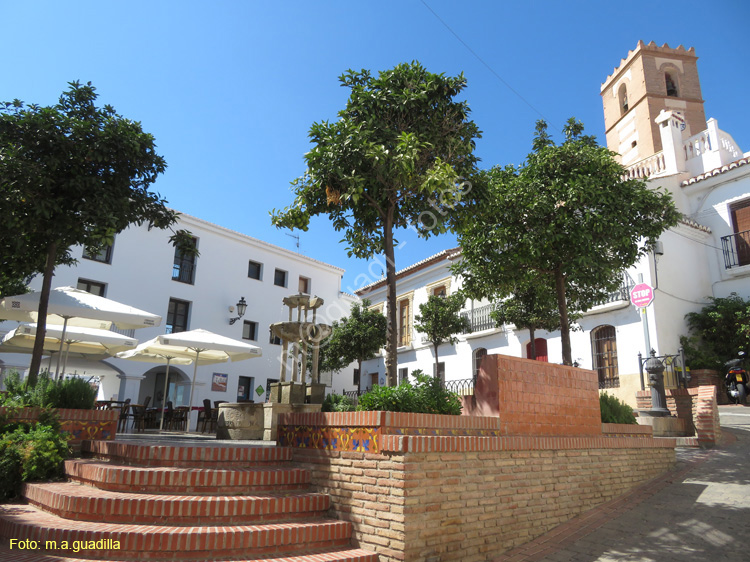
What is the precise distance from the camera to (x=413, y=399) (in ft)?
16.9

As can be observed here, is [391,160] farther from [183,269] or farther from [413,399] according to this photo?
[183,269]

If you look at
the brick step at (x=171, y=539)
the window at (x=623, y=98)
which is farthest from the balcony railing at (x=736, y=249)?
the brick step at (x=171, y=539)

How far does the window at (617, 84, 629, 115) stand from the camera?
86.8ft

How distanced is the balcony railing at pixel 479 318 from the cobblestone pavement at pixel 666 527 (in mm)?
13457

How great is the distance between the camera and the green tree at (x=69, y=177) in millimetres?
5996

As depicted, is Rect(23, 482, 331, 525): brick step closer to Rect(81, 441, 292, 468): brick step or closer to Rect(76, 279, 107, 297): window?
Rect(81, 441, 292, 468): brick step

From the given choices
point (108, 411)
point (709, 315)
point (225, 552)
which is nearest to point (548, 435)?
point (225, 552)

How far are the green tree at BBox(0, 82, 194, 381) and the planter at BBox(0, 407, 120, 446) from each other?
1.00 metres

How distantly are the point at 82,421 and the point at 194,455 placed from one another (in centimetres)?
187

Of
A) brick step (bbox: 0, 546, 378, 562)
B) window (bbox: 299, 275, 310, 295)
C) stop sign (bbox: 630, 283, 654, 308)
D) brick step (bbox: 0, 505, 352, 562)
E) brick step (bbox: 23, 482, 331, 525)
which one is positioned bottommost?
brick step (bbox: 0, 546, 378, 562)

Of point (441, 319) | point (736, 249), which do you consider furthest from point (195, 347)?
point (736, 249)

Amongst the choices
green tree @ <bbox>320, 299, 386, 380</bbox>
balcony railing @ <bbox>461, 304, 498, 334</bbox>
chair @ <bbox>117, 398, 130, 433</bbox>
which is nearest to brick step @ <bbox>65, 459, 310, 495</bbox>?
chair @ <bbox>117, 398, 130, 433</bbox>

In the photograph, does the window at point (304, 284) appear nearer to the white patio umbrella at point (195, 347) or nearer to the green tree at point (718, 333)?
the white patio umbrella at point (195, 347)

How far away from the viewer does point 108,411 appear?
628 cm
